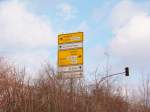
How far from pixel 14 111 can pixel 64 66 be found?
561 centimetres

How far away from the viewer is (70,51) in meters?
18.5

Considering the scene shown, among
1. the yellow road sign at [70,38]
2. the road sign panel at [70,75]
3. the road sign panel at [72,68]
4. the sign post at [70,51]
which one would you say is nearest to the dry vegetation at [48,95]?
the road sign panel at [70,75]

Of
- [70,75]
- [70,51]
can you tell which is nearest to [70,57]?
[70,51]

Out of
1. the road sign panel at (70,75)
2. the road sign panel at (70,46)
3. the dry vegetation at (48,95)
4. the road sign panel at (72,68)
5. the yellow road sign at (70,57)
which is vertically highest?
the road sign panel at (70,46)

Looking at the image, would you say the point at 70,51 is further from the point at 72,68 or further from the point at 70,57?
the point at 72,68

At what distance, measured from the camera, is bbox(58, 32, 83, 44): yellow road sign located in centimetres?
1842

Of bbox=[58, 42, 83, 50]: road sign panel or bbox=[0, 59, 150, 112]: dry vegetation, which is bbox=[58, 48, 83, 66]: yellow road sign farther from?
bbox=[0, 59, 150, 112]: dry vegetation

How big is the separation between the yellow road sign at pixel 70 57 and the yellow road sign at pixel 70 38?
1.36 ft

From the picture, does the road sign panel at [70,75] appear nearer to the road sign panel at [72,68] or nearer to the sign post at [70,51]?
the road sign panel at [72,68]

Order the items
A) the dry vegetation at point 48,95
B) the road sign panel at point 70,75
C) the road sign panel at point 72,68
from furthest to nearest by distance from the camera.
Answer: the road sign panel at point 72,68 → the road sign panel at point 70,75 → the dry vegetation at point 48,95

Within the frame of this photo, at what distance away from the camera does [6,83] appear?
13.0 metres

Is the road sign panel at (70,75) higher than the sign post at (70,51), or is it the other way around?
the sign post at (70,51)

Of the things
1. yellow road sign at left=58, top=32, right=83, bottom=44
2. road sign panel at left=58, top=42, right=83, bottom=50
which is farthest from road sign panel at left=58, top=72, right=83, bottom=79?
yellow road sign at left=58, top=32, right=83, bottom=44

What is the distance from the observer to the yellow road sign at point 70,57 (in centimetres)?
1805
